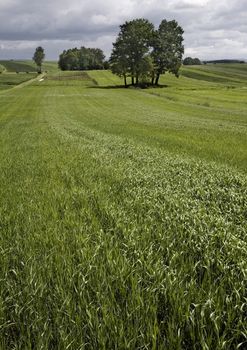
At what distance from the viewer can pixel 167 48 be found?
9719 centimetres

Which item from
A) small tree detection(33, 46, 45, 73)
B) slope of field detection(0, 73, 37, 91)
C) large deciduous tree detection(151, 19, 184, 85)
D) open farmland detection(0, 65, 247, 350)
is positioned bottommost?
open farmland detection(0, 65, 247, 350)

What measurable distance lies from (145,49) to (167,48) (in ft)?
24.0

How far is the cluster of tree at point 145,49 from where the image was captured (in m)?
91.8

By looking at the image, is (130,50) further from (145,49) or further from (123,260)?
(123,260)

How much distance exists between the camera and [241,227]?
6.20 m

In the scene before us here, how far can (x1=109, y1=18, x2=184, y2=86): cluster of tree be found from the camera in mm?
91812

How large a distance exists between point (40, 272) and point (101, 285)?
34.2 inches

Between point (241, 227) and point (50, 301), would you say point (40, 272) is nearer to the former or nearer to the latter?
point (50, 301)

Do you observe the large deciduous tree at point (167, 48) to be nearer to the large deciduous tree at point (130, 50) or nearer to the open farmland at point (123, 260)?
the large deciduous tree at point (130, 50)

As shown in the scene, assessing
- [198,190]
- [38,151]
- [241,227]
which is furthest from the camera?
[38,151]

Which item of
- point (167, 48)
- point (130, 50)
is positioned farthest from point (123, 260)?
point (167, 48)

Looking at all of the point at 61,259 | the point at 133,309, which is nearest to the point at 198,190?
the point at 61,259

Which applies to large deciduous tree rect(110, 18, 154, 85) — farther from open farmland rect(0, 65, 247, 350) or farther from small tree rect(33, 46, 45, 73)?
small tree rect(33, 46, 45, 73)

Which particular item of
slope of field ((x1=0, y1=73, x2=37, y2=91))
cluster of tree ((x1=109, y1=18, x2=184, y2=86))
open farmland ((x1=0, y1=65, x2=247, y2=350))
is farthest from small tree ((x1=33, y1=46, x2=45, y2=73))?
open farmland ((x1=0, y1=65, x2=247, y2=350))
